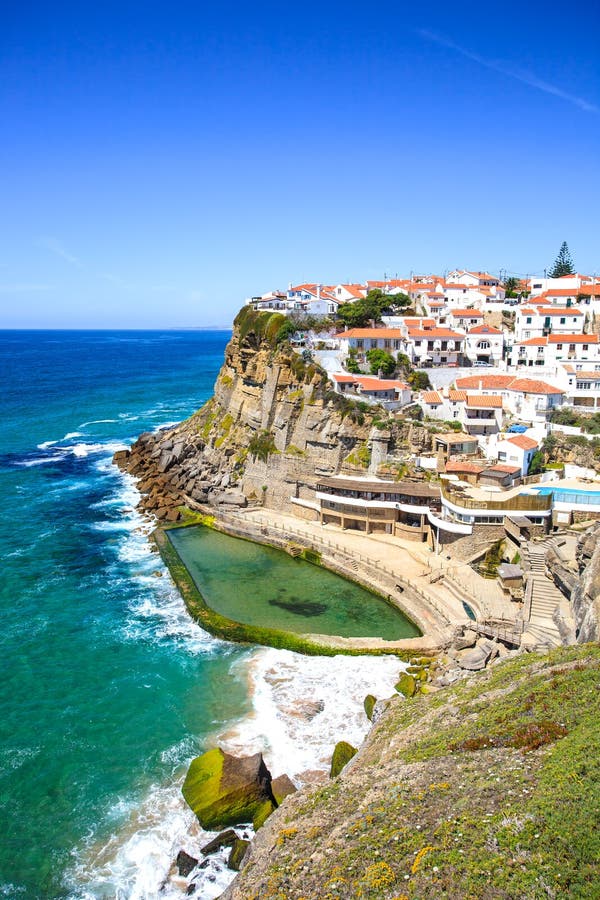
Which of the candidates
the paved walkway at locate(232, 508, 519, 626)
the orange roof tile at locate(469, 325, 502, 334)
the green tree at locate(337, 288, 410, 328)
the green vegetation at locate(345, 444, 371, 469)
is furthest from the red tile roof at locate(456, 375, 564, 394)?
the paved walkway at locate(232, 508, 519, 626)

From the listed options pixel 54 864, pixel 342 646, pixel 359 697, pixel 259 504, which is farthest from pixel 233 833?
pixel 259 504

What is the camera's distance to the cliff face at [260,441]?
45812 mm

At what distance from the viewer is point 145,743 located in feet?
74.2

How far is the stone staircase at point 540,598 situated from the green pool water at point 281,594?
19.3ft

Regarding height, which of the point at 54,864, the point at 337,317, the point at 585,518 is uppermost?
the point at 337,317

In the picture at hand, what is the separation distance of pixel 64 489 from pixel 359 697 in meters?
38.4

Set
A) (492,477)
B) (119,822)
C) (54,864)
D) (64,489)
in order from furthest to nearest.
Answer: (64,489) → (492,477) → (119,822) → (54,864)

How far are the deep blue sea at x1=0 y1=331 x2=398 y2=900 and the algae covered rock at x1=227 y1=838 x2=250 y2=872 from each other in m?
0.51

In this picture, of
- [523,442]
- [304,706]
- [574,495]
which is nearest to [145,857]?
[304,706]

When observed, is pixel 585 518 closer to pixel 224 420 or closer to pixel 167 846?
pixel 167 846

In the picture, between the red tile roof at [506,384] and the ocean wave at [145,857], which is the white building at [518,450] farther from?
→ the ocean wave at [145,857]

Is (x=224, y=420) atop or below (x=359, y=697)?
atop

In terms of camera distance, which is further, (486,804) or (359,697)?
(359,697)

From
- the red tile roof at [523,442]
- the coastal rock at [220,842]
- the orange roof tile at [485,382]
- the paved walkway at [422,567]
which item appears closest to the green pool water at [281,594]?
the paved walkway at [422,567]
